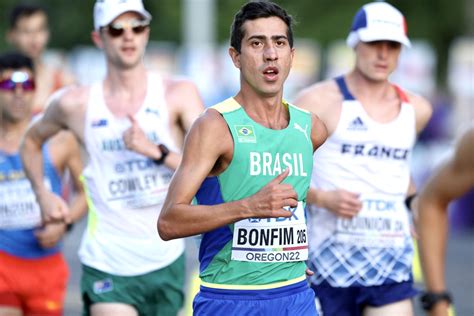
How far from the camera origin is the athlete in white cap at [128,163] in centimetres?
729

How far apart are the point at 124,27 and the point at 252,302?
2.45 metres

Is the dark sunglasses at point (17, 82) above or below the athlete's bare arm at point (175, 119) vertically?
above

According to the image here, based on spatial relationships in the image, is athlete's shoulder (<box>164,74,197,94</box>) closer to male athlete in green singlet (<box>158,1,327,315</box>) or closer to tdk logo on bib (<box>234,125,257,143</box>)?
male athlete in green singlet (<box>158,1,327,315</box>)

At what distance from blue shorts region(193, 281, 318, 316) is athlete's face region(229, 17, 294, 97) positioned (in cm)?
87

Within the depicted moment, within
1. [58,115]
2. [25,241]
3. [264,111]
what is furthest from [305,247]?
[25,241]

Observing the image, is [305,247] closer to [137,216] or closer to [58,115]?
[137,216]

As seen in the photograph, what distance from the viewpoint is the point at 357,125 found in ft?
24.1

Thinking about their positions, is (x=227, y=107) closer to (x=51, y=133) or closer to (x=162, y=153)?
(x=162, y=153)

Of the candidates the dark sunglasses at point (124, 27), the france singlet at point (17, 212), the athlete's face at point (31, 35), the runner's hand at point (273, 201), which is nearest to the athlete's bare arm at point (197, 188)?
the runner's hand at point (273, 201)

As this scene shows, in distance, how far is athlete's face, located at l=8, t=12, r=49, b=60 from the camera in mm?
10484

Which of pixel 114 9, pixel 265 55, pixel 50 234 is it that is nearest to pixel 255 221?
pixel 265 55

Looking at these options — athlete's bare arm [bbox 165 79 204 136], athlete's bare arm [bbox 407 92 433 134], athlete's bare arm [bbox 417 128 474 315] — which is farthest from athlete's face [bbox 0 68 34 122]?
athlete's bare arm [bbox 417 128 474 315]

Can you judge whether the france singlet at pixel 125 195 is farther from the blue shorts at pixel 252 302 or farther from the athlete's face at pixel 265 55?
the athlete's face at pixel 265 55

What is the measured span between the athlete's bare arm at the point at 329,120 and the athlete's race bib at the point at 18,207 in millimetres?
2009
